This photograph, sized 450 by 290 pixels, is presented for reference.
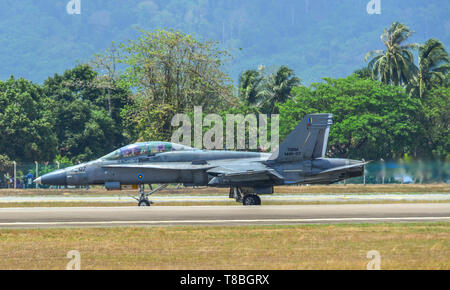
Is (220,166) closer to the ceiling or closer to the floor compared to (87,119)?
closer to the floor

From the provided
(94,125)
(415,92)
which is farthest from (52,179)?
(415,92)

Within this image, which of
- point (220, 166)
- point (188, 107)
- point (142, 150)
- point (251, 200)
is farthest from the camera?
point (188, 107)

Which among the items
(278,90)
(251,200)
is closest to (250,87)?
(278,90)

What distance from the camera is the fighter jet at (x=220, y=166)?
30.4 meters

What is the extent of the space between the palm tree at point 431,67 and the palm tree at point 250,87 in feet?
67.6

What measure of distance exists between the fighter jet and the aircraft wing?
49mm

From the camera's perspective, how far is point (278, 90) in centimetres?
8550

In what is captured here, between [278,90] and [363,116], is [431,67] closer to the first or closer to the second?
[278,90]

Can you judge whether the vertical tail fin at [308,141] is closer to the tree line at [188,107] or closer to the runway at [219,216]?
the runway at [219,216]

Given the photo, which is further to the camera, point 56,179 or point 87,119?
point 87,119

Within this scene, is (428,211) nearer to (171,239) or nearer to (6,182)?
(171,239)

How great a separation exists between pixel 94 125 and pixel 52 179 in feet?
144

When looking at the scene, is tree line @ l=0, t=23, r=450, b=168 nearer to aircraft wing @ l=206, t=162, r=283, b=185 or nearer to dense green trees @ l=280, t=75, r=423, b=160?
dense green trees @ l=280, t=75, r=423, b=160

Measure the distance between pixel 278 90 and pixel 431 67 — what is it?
20.8m
